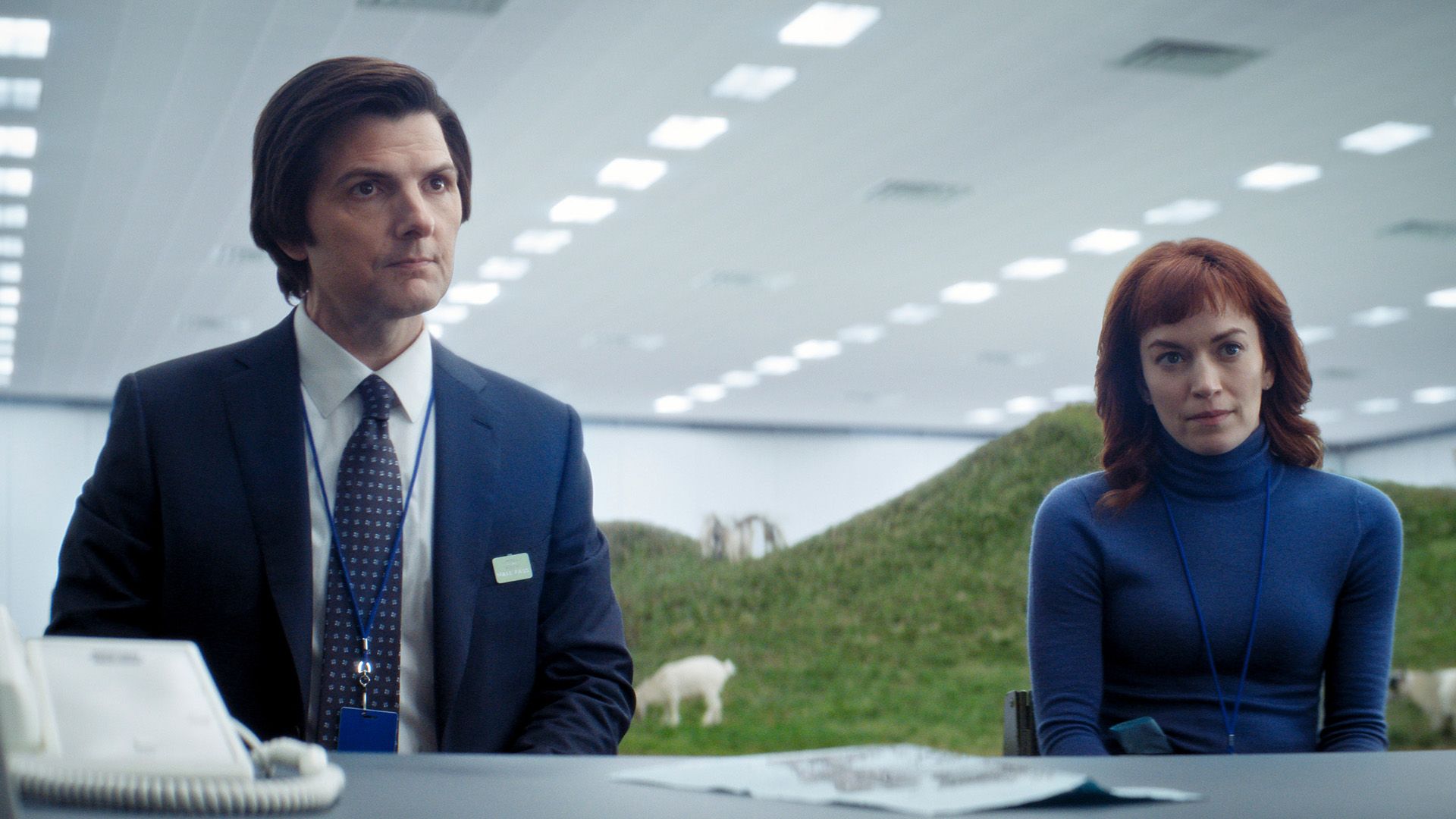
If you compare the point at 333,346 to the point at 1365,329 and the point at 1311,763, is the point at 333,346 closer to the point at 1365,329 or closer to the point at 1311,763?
the point at 1311,763

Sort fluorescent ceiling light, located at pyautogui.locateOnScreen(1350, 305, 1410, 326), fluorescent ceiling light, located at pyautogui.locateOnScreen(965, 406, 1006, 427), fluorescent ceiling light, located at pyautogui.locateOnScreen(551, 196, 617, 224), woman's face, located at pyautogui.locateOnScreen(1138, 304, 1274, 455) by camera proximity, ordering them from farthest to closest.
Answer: fluorescent ceiling light, located at pyautogui.locateOnScreen(965, 406, 1006, 427), fluorescent ceiling light, located at pyautogui.locateOnScreen(1350, 305, 1410, 326), fluorescent ceiling light, located at pyautogui.locateOnScreen(551, 196, 617, 224), woman's face, located at pyautogui.locateOnScreen(1138, 304, 1274, 455)

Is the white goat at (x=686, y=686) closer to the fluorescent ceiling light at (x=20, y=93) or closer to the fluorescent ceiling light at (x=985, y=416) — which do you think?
the fluorescent ceiling light at (x=20, y=93)

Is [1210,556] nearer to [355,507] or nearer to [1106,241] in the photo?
[355,507]

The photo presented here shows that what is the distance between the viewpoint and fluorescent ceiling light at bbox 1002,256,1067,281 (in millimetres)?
14916

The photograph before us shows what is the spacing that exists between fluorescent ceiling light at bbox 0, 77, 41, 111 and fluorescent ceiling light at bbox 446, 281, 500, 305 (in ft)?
19.2

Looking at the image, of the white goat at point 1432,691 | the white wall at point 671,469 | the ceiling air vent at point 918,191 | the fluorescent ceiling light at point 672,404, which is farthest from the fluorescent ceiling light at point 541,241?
the fluorescent ceiling light at point 672,404

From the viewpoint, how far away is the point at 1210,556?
2.44 m

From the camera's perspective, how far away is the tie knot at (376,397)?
208 centimetres

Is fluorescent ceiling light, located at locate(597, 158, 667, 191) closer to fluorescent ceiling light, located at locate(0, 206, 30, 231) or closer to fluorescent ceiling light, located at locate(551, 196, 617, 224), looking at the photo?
fluorescent ceiling light, located at locate(551, 196, 617, 224)

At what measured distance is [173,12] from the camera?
343 inches

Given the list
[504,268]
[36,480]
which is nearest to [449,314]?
[504,268]

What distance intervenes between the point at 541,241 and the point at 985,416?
1329 centimetres

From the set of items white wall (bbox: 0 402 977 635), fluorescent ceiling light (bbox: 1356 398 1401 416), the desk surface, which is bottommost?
the desk surface

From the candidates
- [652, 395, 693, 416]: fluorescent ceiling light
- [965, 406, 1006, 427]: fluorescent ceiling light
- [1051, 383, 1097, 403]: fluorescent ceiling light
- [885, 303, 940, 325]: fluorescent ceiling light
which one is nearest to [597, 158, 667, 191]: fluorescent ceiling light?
[885, 303, 940, 325]: fluorescent ceiling light
